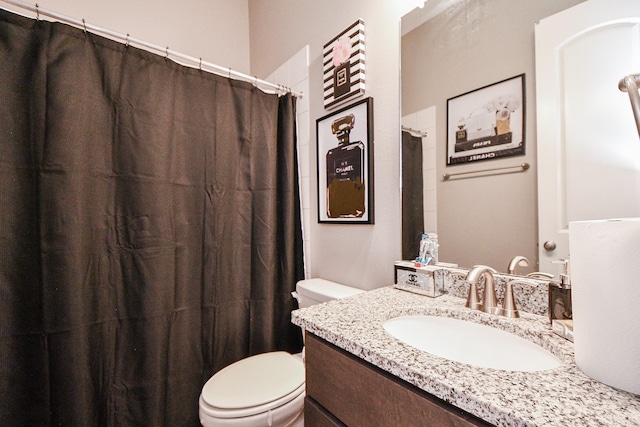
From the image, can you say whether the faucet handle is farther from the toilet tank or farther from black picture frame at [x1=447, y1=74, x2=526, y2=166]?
the toilet tank

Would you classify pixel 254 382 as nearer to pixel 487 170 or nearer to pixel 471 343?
Result: pixel 471 343

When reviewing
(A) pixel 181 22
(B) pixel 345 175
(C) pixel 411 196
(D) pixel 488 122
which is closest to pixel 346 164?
(B) pixel 345 175

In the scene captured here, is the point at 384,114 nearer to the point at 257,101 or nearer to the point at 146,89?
the point at 257,101

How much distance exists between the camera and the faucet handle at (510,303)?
0.73 m

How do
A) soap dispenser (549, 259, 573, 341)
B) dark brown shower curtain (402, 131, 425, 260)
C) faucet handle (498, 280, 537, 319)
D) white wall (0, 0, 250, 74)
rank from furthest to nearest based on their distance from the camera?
white wall (0, 0, 250, 74) → dark brown shower curtain (402, 131, 425, 260) → faucet handle (498, 280, 537, 319) → soap dispenser (549, 259, 573, 341)

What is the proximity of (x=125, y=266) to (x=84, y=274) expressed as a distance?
0.42 feet

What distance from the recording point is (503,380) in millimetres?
453

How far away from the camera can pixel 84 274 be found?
41.4 inches

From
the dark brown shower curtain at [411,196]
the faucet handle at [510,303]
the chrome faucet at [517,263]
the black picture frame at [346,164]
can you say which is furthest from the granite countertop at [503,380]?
the black picture frame at [346,164]

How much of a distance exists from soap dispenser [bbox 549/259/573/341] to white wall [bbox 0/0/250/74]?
224 centimetres

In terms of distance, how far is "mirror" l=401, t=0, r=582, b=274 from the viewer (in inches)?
30.9

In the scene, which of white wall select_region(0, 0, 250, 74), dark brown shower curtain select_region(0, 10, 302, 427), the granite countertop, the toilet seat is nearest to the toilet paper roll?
the granite countertop

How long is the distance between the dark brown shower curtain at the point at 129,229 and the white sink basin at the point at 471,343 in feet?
2.75

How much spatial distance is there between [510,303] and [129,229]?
1371mm
